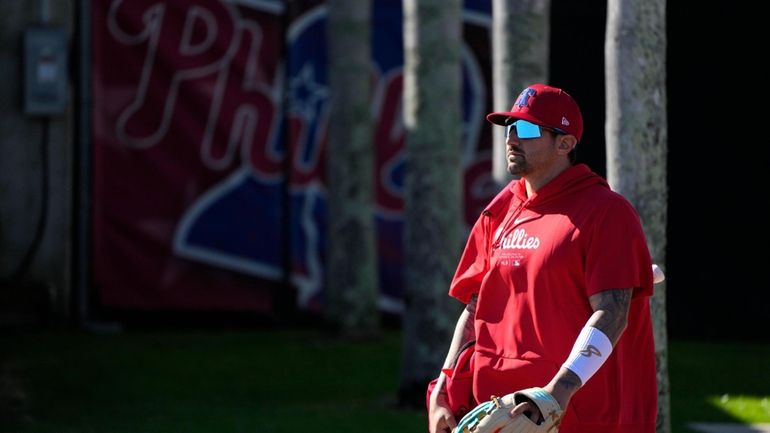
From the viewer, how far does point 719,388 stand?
11.2 metres

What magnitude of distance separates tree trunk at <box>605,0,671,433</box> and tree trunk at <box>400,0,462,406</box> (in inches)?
126

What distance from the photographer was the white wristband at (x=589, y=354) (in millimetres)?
4453

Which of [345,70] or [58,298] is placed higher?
[345,70]

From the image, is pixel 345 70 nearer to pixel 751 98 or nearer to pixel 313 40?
pixel 313 40

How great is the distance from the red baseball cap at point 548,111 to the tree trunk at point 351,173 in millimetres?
8989

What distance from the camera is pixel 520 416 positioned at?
433 centimetres

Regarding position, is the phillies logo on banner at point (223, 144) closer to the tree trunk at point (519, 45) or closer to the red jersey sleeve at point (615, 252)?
the tree trunk at point (519, 45)

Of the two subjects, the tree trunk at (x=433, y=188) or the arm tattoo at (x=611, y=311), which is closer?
the arm tattoo at (x=611, y=311)

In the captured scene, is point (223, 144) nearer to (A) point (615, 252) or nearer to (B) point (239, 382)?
(B) point (239, 382)

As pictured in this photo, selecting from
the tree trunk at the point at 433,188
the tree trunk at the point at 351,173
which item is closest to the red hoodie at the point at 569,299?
the tree trunk at the point at 433,188

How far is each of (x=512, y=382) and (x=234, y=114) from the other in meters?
10.6

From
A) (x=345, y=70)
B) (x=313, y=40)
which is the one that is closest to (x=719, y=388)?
(x=345, y=70)

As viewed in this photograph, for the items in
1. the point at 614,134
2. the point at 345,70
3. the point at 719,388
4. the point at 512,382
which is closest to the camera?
the point at 512,382

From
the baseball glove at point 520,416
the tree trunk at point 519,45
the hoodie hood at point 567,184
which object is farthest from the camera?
the tree trunk at point 519,45
